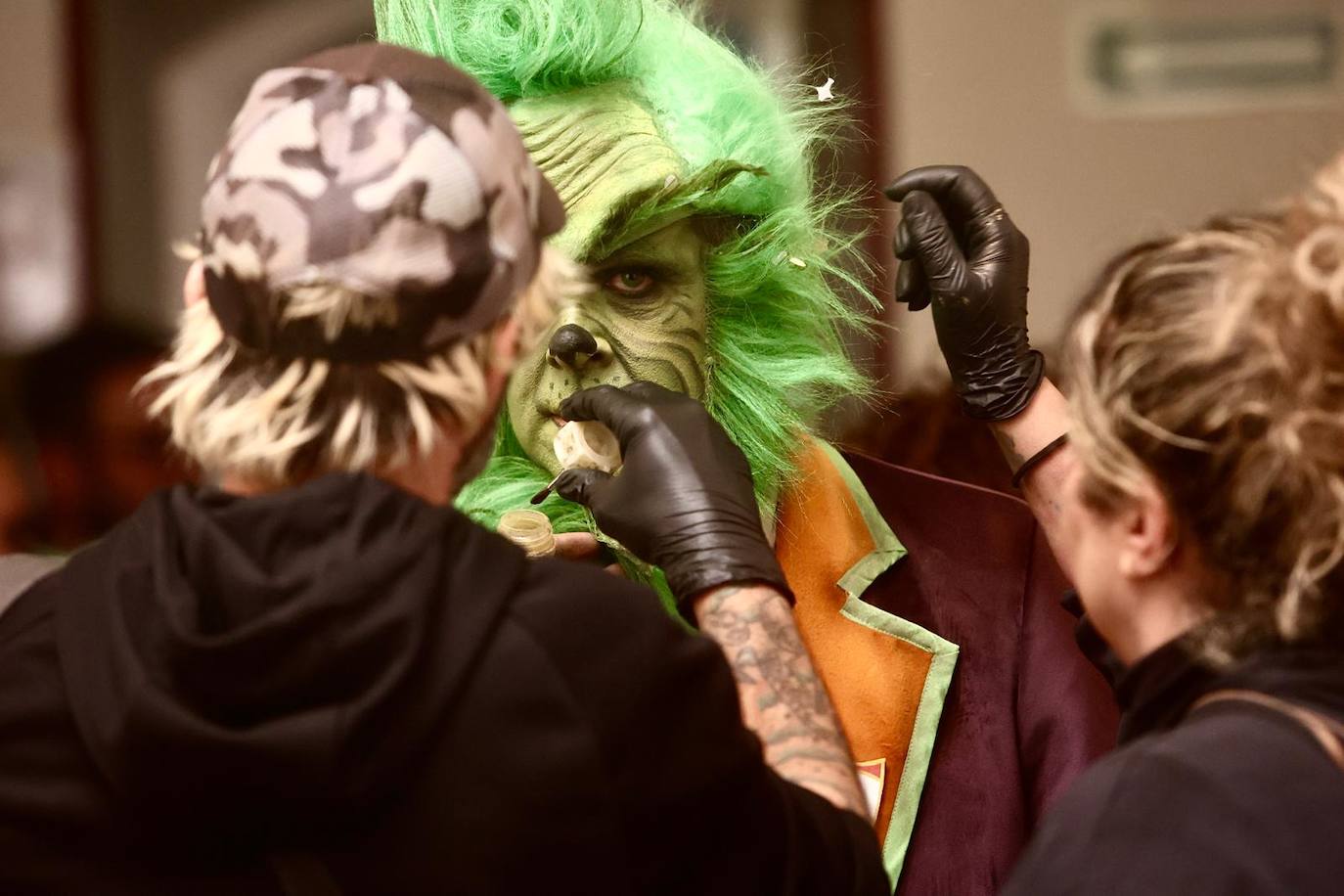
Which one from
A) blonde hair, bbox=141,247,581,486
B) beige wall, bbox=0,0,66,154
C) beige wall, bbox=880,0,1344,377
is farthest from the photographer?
beige wall, bbox=0,0,66,154

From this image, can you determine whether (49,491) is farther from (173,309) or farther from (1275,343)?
(1275,343)

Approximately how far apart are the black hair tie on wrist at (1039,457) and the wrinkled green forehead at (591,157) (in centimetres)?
43

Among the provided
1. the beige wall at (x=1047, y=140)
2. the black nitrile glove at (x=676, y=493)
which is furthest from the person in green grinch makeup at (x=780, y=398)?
the beige wall at (x=1047, y=140)

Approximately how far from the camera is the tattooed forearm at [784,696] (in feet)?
3.65

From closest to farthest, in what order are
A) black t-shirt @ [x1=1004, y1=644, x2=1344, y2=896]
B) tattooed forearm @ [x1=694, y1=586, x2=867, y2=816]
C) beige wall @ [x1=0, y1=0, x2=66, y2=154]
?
black t-shirt @ [x1=1004, y1=644, x2=1344, y2=896] < tattooed forearm @ [x1=694, y1=586, x2=867, y2=816] < beige wall @ [x1=0, y1=0, x2=66, y2=154]

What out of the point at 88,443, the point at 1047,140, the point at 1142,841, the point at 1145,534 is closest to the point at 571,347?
the point at 1145,534

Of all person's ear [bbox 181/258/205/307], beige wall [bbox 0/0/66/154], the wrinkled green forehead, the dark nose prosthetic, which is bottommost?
beige wall [bbox 0/0/66/154]

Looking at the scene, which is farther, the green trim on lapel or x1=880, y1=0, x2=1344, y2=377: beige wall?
x1=880, y1=0, x2=1344, y2=377: beige wall

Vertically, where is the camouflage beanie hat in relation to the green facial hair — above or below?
above

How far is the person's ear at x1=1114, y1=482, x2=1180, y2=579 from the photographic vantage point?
1020 mm

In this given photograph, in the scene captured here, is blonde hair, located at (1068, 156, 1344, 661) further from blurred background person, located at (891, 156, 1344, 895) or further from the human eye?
the human eye

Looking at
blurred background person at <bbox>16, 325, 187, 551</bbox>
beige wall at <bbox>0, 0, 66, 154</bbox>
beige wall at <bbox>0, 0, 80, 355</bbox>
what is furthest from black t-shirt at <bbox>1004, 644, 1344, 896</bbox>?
beige wall at <bbox>0, 0, 66, 154</bbox>

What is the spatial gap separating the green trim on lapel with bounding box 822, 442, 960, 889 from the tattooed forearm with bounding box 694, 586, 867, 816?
0.34 meters

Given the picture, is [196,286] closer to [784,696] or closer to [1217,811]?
[784,696]
